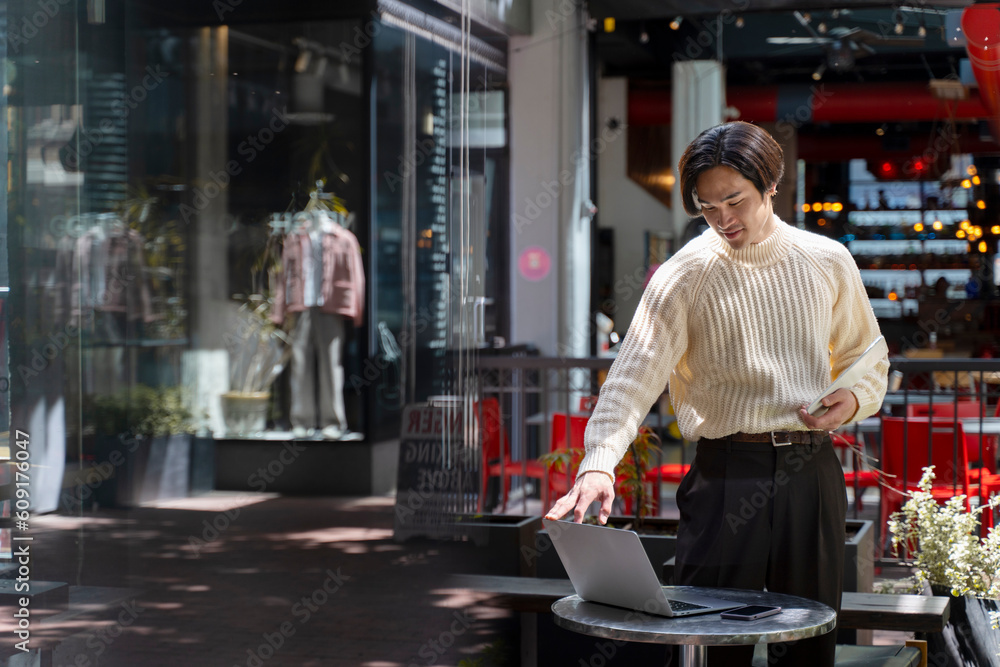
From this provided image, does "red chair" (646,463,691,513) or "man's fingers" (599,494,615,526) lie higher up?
"man's fingers" (599,494,615,526)

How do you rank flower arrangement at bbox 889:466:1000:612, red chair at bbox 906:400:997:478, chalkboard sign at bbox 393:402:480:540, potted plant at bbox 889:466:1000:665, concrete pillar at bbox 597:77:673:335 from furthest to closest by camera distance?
concrete pillar at bbox 597:77:673:335, red chair at bbox 906:400:997:478, chalkboard sign at bbox 393:402:480:540, flower arrangement at bbox 889:466:1000:612, potted plant at bbox 889:466:1000:665

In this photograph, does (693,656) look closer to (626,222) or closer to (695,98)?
(695,98)

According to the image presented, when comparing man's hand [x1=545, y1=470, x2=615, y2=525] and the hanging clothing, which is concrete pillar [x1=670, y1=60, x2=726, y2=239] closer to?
the hanging clothing

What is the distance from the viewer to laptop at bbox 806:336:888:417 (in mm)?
2096

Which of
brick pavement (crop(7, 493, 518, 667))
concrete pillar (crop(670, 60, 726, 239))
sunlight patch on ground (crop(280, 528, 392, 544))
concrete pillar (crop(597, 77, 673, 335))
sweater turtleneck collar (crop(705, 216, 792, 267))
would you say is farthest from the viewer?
concrete pillar (crop(597, 77, 673, 335))

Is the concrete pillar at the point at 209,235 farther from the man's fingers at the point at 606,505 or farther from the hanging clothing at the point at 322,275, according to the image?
the man's fingers at the point at 606,505

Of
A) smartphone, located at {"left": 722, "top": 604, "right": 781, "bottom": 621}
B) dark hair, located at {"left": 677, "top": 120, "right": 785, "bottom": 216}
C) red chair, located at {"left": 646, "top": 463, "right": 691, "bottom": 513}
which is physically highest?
dark hair, located at {"left": 677, "top": 120, "right": 785, "bottom": 216}

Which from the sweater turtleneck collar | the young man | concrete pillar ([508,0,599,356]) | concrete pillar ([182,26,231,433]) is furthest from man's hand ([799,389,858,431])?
concrete pillar ([508,0,599,356])

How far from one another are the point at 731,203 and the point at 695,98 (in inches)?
284

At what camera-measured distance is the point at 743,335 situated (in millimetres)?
2217

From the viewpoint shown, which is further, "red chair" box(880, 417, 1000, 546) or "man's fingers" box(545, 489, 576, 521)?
"red chair" box(880, 417, 1000, 546)

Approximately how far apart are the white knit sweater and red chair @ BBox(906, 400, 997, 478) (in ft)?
10.8

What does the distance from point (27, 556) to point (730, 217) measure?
1902 mm

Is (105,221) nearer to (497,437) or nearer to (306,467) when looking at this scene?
(306,467)
